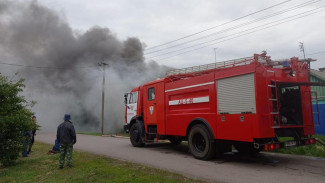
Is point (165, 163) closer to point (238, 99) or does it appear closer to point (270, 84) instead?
point (238, 99)

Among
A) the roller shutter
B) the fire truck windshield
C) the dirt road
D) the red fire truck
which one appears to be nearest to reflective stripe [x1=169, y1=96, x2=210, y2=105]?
the red fire truck

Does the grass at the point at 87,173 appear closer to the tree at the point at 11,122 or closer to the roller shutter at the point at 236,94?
the tree at the point at 11,122

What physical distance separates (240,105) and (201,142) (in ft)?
6.50

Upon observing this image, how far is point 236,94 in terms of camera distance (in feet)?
22.0

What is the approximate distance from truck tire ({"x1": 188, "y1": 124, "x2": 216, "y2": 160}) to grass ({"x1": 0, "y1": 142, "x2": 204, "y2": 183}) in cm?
188

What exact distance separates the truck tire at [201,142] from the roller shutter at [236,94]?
854mm

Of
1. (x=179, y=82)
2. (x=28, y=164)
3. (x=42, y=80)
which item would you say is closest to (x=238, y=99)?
(x=179, y=82)

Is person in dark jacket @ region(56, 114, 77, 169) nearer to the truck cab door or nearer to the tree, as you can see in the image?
the tree

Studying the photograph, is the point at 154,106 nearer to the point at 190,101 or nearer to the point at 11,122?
the point at 190,101

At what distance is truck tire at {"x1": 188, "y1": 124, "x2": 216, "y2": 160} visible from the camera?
7.32 metres

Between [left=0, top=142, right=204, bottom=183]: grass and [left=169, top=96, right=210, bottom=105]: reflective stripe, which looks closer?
[left=0, top=142, right=204, bottom=183]: grass

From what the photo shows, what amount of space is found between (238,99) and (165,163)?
2.72 m

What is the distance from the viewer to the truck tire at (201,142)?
24.0 ft

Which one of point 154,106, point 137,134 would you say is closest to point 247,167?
point 154,106
